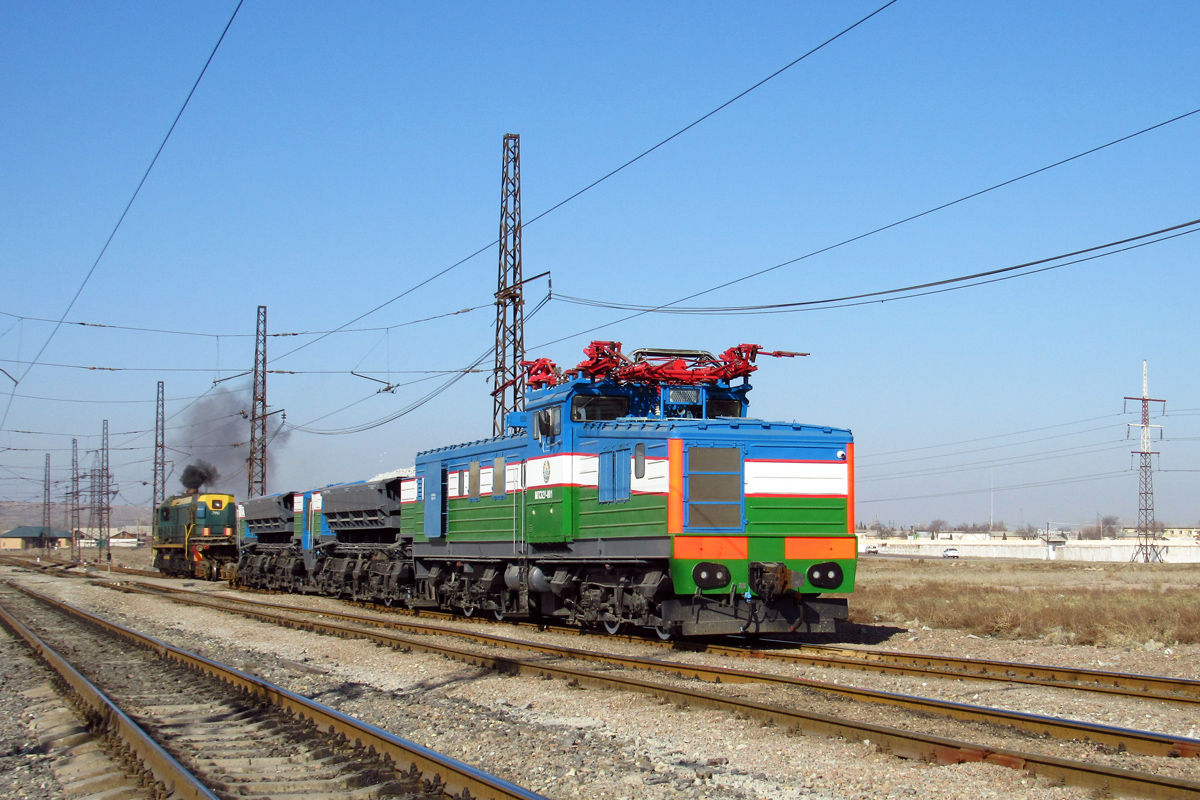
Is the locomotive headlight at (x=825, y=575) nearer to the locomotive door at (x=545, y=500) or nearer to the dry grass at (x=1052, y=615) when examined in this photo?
the locomotive door at (x=545, y=500)

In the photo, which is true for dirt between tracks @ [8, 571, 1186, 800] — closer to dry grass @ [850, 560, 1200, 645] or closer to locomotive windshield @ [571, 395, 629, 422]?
dry grass @ [850, 560, 1200, 645]

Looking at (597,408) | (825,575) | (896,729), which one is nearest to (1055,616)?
(825,575)

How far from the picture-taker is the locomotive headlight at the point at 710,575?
14.1m

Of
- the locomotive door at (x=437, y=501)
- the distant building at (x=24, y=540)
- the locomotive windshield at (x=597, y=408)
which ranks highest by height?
the locomotive windshield at (x=597, y=408)

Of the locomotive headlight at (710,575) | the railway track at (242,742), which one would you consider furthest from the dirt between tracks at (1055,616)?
the railway track at (242,742)

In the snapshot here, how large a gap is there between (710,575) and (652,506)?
4.08 feet

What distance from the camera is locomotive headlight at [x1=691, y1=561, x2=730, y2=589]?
1411 cm

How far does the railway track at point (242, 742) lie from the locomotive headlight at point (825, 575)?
24.7 feet

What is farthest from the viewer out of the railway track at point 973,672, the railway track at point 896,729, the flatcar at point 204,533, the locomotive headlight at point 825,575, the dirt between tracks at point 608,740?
the flatcar at point 204,533

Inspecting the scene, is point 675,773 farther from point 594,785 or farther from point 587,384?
point 587,384

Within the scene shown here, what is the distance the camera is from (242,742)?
8.97 metres

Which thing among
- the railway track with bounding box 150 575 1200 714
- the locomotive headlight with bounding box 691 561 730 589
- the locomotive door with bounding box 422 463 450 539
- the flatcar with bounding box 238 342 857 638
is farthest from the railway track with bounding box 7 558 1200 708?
the locomotive door with bounding box 422 463 450 539

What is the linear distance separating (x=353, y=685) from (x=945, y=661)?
7247 millimetres

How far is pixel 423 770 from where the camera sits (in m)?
7.41
